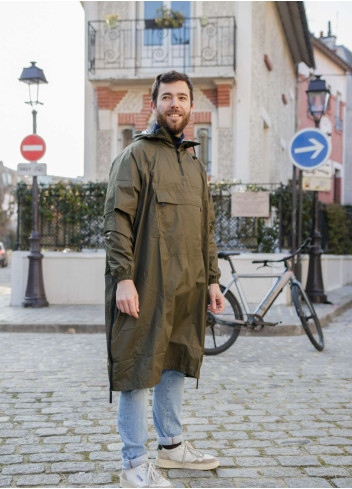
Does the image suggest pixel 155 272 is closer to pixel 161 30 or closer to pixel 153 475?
pixel 153 475

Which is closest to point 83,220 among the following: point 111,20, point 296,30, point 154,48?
point 154,48

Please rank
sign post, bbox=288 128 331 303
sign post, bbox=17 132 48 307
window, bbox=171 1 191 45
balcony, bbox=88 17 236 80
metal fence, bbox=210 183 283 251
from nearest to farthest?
1. sign post, bbox=288 128 331 303
2. sign post, bbox=17 132 48 307
3. metal fence, bbox=210 183 283 251
4. balcony, bbox=88 17 236 80
5. window, bbox=171 1 191 45

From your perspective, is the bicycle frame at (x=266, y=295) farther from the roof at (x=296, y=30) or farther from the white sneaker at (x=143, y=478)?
the roof at (x=296, y=30)

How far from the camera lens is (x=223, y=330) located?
7484 millimetres

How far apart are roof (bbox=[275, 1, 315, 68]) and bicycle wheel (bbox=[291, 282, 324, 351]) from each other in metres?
12.3

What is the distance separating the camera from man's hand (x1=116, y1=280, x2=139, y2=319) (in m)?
3.06

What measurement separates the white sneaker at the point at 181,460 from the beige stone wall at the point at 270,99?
41.6 feet

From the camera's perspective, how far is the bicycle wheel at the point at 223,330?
7410 mm

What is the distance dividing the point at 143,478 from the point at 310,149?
28.2 ft

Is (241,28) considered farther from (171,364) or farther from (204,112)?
(171,364)

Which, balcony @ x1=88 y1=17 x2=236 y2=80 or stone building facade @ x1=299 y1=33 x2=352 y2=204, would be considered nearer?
balcony @ x1=88 y1=17 x2=236 y2=80

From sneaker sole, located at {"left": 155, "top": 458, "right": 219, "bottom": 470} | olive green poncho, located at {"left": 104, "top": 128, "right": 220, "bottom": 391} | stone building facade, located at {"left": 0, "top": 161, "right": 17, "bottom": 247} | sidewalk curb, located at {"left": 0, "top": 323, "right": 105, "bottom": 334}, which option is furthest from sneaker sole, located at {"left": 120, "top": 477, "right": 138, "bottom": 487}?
stone building facade, located at {"left": 0, "top": 161, "right": 17, "bottom": 247}

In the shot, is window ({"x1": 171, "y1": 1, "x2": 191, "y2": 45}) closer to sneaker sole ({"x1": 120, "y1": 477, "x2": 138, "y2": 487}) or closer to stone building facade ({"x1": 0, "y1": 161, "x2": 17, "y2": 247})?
sneaker sole ({"x1": 120, "y1": 477, "x2": 138, "y2": 487})

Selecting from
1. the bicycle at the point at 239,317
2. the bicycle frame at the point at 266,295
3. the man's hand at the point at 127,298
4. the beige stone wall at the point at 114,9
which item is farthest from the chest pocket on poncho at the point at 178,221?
the beige stone wall at the point at 114,9
